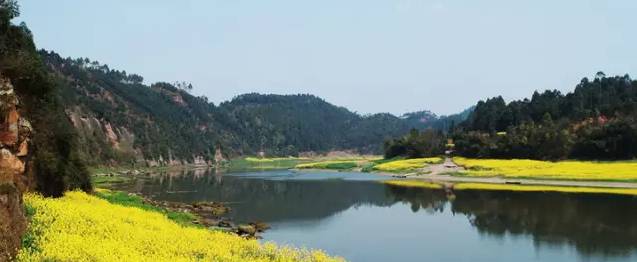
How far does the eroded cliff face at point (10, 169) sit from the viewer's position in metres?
14.0

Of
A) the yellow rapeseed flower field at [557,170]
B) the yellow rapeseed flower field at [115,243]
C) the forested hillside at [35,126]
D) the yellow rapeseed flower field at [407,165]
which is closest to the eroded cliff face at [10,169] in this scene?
the forested hillside at [35,126]

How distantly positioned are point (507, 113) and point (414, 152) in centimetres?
2493

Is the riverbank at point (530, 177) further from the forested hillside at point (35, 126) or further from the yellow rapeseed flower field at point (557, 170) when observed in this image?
the forested hillside at point (35, 126)

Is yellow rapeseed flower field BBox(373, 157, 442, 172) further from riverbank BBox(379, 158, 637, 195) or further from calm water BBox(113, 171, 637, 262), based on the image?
calm water BBox(113, 171, 637, 262)

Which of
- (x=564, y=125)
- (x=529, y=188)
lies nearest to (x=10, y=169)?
(x=529, y=188)

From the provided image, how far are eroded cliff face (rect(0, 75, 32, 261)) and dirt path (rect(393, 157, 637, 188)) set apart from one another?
6377cm

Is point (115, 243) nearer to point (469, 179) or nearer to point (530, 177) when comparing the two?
point (530, 177)

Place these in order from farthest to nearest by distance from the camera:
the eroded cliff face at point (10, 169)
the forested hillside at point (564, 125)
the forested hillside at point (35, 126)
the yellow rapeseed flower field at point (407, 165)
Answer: the yellow rapeseed flower field at point (407, 165) < the forested hillside at point (564, 125) < the forested hillside at point (35, 126) < the eroded cliff face at point (10, 169)

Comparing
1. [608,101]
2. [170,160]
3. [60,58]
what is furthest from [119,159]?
[608,101]

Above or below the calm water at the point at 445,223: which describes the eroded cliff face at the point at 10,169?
above

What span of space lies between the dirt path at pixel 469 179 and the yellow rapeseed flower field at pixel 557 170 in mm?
1938

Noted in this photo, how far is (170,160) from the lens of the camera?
598 ft

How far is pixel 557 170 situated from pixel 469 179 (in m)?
12.2

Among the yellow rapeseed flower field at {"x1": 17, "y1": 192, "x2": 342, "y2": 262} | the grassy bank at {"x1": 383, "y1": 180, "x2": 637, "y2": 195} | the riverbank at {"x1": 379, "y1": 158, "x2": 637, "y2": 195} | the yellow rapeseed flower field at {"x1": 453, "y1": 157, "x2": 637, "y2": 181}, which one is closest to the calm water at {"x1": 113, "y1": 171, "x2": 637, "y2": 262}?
the grassy bank at {"x1": 383, "y1": 180, "x2": 637, "y2": 195}
